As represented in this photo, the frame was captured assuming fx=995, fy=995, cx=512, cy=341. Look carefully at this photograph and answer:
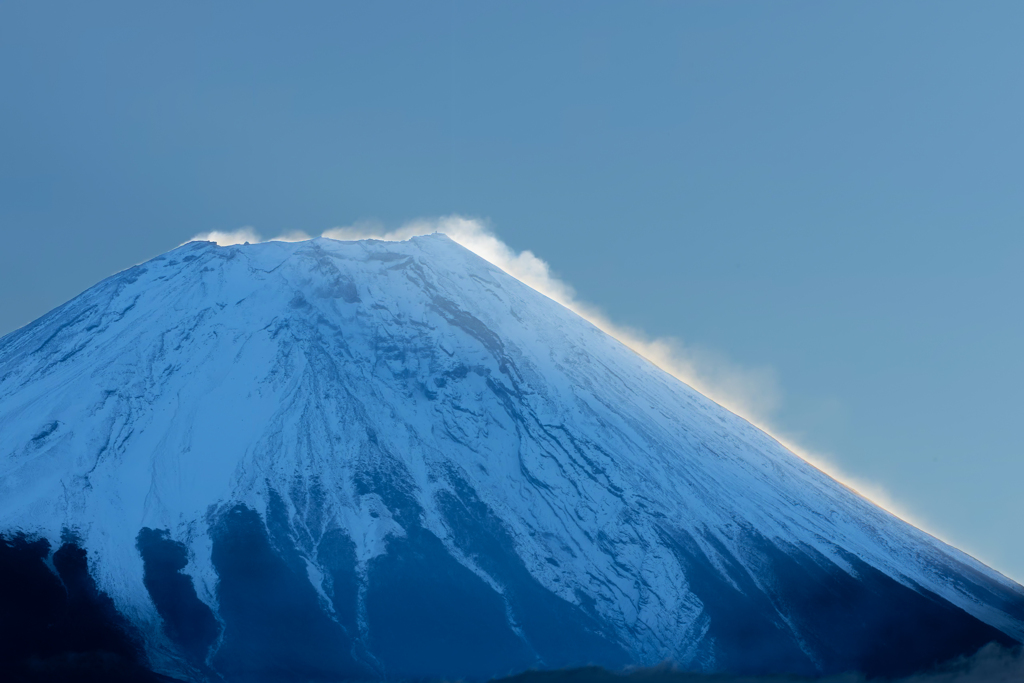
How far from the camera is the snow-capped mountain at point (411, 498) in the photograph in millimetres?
90438

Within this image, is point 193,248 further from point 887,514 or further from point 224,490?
point 887,514

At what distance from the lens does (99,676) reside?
261 feet

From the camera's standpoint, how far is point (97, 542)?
91938 mm

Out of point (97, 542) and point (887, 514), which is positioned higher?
point (887, 514)

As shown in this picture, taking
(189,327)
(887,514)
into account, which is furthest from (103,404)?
(887,514)

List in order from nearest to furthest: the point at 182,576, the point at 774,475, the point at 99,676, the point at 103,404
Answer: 1. the point at 99,676
2. the point at 182,576
3. the point at 103,404
4. the point at 774,475

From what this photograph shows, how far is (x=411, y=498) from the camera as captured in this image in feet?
343

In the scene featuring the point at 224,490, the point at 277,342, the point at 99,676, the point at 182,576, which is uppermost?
the point at 277,342

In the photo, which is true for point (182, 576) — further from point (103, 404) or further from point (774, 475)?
point (774, 475)

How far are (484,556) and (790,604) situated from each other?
103 ft

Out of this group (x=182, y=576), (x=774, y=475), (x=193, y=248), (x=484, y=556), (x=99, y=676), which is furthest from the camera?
(x=193, y=248)

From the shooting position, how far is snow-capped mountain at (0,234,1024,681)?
90438 mm

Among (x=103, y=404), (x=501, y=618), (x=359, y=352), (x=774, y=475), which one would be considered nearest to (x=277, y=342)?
(x=359, y=352)

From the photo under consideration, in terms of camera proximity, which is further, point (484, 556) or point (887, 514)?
point (887, 514)
